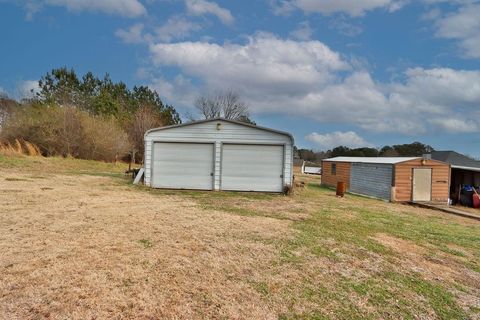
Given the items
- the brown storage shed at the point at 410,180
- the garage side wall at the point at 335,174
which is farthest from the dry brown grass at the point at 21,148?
the brown storage shed at the point at 410,180

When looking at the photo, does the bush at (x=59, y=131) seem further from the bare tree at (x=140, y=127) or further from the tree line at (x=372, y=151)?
the tree line at (x=372, y=151)

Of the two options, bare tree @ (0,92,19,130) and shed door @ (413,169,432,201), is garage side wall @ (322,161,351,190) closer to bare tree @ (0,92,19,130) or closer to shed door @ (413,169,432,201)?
shed door @ (413,169,432,201)

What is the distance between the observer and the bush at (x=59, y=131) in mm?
23000

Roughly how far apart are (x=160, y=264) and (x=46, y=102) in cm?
2819

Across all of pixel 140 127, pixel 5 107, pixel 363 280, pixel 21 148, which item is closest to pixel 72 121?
pixel 21 148

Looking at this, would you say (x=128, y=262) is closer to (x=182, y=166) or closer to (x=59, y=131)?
(x=182, y=166)

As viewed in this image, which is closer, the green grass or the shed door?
the green grass

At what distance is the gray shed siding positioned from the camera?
→ 16.3m

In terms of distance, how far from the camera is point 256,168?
1234cm

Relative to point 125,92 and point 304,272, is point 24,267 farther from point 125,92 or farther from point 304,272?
point 125,92

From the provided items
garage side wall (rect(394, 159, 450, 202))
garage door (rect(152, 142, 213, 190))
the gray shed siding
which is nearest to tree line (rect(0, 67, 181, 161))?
garage door (rect(152, 142, 213, 190))

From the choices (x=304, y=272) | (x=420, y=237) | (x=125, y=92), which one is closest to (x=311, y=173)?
(x=125, y=92)

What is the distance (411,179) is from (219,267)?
14827 millimetres

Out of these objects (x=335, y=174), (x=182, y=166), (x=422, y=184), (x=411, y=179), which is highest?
(x=182, y=166)
